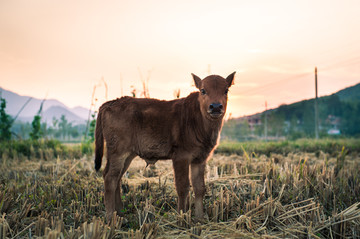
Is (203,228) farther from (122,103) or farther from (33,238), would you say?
(122,103)

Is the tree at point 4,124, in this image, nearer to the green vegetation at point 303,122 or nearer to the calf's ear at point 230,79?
the calf's ear at point 230,79

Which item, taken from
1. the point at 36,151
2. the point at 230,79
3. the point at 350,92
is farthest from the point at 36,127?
the point at 350,92

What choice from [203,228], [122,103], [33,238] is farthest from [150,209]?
[122,103]

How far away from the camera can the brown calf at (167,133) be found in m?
4.36

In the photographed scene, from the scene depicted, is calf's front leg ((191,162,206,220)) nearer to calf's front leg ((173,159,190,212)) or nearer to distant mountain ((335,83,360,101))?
calf's front leg ((173,159,190,212))

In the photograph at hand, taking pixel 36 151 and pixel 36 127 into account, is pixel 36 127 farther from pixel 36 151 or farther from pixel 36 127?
pixel 36 151

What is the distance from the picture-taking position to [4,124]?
586 inches

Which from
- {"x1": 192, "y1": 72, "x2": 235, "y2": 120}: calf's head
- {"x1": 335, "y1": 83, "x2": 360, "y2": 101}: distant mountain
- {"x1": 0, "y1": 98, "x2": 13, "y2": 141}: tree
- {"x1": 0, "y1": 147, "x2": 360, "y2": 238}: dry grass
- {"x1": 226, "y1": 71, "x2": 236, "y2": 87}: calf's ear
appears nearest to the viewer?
{"x1": 0, "y1": 147, "x2": 360, "y2": 238}: dry grass

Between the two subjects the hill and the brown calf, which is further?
the hill

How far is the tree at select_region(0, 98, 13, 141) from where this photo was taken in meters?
14.7

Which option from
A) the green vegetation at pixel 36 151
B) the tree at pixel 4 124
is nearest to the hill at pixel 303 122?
the tree at pixel 4 124

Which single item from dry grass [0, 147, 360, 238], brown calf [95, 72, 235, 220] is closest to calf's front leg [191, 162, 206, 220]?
brown calf [95, 72, 235, 220]

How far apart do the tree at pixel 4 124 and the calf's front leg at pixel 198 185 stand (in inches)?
534

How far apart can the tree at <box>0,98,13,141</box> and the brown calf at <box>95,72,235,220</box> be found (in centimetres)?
1262
